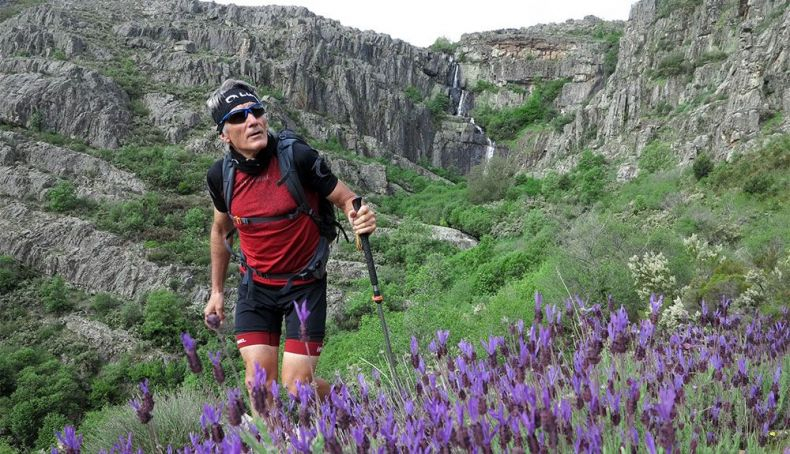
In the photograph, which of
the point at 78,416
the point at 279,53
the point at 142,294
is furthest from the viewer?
the point at 279,53

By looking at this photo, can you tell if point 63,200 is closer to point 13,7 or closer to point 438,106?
point 438,106

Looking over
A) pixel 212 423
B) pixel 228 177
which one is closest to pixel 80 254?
pixel 228 177

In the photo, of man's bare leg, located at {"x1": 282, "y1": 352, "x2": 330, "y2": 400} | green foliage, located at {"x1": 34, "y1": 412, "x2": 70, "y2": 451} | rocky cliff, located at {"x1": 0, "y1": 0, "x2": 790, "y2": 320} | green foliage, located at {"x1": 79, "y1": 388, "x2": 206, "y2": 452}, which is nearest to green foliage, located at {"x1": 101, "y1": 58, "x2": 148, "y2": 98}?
rocky cliff, located at {"x1": 0, "y1": 0, "x2": 790, "y2": 320}

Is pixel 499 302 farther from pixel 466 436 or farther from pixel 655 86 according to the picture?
pixel 655 86

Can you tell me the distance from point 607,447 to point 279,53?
5717 centimetres

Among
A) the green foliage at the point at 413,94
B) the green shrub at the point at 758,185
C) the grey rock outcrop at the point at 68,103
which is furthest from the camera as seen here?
the green foliage at the point at 413,94

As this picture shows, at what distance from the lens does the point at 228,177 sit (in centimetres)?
325

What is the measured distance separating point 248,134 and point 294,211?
0.50m

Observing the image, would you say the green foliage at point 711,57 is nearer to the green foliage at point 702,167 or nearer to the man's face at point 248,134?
the green foliage at point 702,167

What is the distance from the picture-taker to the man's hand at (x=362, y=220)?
288 cm

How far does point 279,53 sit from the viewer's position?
2142 inches

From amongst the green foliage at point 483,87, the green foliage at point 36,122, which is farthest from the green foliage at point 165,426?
the green foliage at point 483,87

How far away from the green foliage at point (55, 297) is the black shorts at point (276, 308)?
72.9 ft

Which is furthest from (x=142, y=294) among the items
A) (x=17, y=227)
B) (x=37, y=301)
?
(x=17, y=227)
